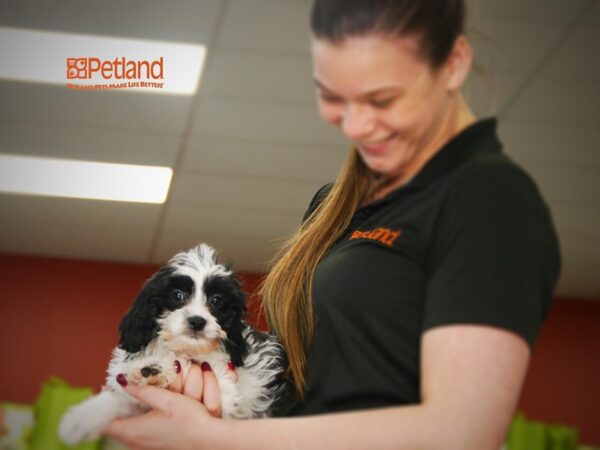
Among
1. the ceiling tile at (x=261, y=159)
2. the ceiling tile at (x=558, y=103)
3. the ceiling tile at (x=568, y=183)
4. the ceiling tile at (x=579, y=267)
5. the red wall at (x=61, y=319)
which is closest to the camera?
the ceiling tile at (x=558, y=103)

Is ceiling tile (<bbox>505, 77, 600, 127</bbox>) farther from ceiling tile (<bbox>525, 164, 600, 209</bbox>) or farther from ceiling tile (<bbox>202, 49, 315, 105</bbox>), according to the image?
ceiling tile (<bbox>202, 49, 315, 105</bbox>)

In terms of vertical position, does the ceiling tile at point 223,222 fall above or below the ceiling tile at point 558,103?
above

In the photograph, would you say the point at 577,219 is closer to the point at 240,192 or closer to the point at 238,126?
the point at 240,192

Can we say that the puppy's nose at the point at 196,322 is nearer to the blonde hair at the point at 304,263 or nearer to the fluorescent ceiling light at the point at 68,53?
the blonde hair at the point at 304,263

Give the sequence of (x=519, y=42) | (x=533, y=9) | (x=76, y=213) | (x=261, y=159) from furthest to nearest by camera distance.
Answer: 1. (x=76, y=213)
2. (x=261, y=159)
3. (x=519, y=42)
4. (x=533, y=9)

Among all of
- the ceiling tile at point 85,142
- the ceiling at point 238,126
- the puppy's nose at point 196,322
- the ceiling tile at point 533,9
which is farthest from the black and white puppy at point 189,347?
the ceiling tile at point 85,142

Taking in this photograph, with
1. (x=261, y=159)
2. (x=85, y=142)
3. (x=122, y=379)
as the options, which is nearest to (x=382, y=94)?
(x=122, y=379)

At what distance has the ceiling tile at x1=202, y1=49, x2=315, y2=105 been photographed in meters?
3.12

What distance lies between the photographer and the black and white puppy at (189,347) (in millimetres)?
998

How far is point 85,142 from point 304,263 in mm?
2732

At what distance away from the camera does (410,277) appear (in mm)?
867

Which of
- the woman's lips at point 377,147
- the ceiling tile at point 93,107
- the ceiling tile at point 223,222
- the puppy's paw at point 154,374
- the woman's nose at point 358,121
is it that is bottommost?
the puppy's paw at point 154,374

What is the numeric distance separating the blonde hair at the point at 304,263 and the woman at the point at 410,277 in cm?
3

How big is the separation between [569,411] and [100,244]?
2838 millimetres
